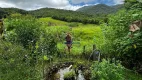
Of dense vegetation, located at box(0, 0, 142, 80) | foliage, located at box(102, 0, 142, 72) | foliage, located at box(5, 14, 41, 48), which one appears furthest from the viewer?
foliage, located at box(5, 14, 41, 48)

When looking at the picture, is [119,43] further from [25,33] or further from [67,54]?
[25,33]

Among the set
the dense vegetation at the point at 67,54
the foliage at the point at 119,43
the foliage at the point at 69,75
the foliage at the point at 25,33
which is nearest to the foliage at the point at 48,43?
the dense vegetation at the point at 67,54

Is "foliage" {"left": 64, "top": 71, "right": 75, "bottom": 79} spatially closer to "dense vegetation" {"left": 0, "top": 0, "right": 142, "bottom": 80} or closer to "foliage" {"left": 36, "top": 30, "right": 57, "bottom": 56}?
"dense vegetation" {"left": 0, "top": 0, "right": 142, "bottom": 80}

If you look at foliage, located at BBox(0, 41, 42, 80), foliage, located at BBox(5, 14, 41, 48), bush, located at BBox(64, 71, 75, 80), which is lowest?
bush, located at BBox(64, 71, 75, 80)

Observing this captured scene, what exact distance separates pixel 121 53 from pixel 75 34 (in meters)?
27.9

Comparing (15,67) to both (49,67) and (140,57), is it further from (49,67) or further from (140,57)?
(140,57)

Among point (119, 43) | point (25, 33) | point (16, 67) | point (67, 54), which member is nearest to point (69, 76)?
point (16, 67)

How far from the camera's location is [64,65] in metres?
16.9

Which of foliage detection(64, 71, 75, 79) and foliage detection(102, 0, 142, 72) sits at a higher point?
foliage detection(102, 0, 142, 72)

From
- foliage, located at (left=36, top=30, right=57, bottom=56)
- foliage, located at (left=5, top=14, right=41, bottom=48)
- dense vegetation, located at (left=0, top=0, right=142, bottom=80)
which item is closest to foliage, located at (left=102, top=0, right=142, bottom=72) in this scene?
dense vegetation, located at (left=0, top=0, right=142, bottom=80)

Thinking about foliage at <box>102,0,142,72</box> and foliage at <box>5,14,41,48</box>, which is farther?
foliage at <box>5,14,41,48</box>

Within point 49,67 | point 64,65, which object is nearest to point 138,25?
point 49,67

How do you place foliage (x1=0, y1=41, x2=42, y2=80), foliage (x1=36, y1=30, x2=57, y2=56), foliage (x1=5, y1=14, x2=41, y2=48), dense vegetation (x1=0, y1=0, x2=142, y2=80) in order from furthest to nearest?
1. foliage (x1=5, y1=14, x2=41, y2=48)
2. foliage (x1=36, y1=30, x2=57, y2=56)
3. foliage (x1=0, y1=41, x2=42, y2=80)
4. dense vegetation (x1=0, y1=0, x2=142, y2=80)

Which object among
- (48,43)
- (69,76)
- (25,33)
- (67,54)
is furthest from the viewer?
(67,54)
